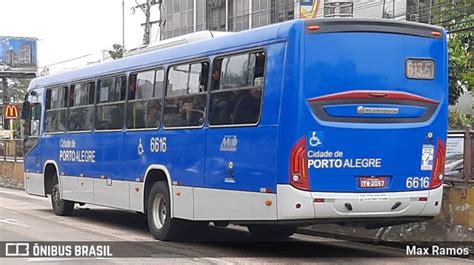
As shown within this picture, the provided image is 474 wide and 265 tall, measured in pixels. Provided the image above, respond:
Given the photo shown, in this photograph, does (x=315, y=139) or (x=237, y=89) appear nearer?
(x=315, y=139)

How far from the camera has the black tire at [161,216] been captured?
12602 millimetres

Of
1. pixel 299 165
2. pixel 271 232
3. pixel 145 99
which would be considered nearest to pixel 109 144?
pixel 145 99

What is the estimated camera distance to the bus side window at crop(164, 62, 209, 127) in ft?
38.7

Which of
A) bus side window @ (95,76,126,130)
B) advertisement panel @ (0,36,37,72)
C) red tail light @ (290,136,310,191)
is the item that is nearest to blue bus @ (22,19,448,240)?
red tail light @ (290,136,310,191)

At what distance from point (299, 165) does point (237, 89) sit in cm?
173

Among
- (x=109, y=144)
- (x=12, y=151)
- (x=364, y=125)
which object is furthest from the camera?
(x=12, y=151)

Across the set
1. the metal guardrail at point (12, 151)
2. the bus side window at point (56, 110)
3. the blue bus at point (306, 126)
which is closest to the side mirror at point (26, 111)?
the bus side window at point (56, 110)

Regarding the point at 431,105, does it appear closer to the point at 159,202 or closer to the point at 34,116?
the point at 159,202

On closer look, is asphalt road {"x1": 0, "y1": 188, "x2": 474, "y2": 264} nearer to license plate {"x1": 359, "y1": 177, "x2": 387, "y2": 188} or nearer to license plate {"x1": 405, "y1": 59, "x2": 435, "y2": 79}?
license plate {"x1": 359, "y1": 177, "x2": 387, "y2": 188}

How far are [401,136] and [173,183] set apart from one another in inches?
154

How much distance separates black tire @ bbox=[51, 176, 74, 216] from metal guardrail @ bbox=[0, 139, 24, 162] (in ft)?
41.6

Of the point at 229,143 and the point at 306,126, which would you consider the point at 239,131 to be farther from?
the point at 306,126

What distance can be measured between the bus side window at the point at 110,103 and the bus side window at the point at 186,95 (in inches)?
74.7

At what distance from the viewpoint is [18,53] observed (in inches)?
3059
